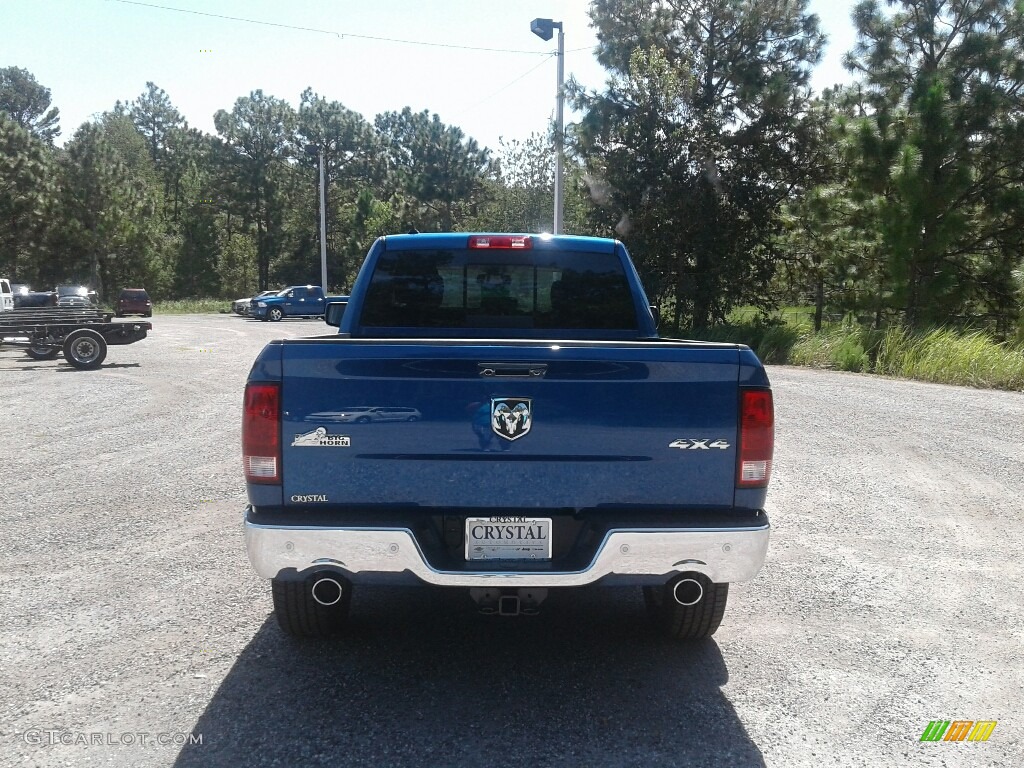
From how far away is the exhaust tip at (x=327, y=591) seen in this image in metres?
3.60

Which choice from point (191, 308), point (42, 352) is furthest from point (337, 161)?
point (42, 352)

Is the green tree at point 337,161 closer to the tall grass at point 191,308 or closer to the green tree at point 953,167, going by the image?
the tall grass at point 191,308

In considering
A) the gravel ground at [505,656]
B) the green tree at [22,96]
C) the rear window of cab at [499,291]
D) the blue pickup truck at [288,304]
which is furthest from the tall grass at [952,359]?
the green tree at [22,96]

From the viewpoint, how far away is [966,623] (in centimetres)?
445

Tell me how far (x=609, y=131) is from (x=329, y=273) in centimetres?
4928

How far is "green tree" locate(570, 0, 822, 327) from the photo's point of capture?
22.4 m

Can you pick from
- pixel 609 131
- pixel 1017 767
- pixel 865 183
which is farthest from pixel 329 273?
pixel 1017 767

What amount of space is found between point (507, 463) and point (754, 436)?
0.97m

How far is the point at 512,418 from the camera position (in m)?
3.29

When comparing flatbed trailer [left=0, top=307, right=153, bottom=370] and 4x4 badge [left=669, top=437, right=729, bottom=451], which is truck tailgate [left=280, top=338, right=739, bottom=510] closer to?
4x4 badge [left=669, top=437, right=729, bottom=451]

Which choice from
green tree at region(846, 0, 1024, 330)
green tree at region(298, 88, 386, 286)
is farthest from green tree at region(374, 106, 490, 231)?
green tree at region(846, 0, 1024, 330)

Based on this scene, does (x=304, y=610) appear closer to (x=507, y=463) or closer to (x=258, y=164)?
(x=507, y=463)

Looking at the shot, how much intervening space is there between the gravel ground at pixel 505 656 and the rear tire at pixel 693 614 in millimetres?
92

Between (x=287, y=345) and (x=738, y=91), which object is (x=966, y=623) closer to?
(x=287, y=345)
